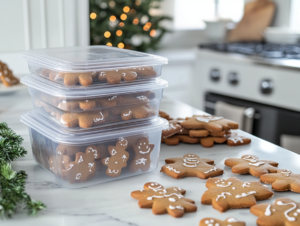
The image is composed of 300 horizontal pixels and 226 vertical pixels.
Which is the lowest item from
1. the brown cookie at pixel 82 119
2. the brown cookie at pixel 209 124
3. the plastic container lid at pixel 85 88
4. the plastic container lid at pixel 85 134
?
the brown cookie at pixel 209 124

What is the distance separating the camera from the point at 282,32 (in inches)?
→ 104

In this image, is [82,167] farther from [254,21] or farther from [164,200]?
[254,21]

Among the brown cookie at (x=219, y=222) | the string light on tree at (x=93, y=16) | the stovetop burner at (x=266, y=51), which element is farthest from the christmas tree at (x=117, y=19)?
the brown cookie at (x=219, y=222)

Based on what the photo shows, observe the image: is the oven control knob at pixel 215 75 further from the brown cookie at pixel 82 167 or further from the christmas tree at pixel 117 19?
the brown cookie at pixel 82 167

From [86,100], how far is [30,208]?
226 millimetres

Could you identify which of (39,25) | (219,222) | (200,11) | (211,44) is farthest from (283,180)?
(200,11)

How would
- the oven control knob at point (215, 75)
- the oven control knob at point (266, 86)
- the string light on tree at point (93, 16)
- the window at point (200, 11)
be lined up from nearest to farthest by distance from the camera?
the oven control knob at point (266, 86) < the oven control knob at point (215, 75) < the string light on tree at point (93, 16) < the window at point (200, 11)

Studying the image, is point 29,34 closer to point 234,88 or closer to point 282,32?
point 234,88

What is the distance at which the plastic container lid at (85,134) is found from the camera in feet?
2.24

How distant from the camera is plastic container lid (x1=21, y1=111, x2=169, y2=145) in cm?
68

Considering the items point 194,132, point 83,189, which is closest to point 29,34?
point 194,132

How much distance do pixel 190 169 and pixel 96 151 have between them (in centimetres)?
22

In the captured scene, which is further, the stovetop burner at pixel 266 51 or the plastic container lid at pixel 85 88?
the stovetop burner at pixel 266 51

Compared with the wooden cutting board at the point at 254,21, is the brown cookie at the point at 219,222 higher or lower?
lower
